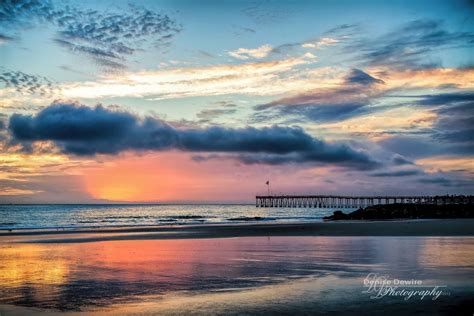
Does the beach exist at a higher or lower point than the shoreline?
higher

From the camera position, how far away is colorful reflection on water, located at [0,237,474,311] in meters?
12.5

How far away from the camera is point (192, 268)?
1672 centimetres

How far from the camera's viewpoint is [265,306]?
34.2 feet

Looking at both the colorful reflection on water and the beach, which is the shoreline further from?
the beach

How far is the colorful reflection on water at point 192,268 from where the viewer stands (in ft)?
41.1

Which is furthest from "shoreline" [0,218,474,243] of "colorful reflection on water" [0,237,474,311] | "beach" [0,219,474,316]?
"beach" [0,219,474,316]

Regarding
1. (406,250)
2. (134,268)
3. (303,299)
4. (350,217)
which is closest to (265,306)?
(303,299)

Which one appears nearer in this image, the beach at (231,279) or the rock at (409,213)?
the beach at (231,279)

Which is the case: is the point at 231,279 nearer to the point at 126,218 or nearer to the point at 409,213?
the point at 409,213

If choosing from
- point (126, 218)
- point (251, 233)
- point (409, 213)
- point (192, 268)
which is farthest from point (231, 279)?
point (126, 218)

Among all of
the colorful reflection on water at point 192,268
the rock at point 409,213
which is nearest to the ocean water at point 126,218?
the rock at point 409,213

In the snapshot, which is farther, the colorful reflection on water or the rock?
the rock

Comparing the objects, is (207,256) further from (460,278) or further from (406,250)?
(460,278)

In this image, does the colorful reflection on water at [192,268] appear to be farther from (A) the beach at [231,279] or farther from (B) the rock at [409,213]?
(B) the rock at [409,213]
